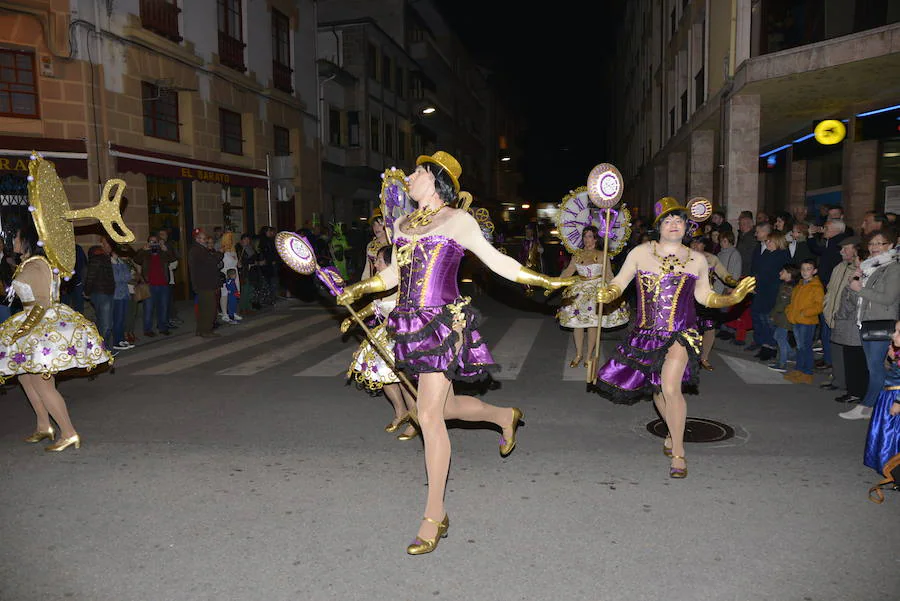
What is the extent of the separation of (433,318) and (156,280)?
31.6 ft

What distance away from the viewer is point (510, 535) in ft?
12.9

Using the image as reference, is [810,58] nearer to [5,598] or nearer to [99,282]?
[99,282]

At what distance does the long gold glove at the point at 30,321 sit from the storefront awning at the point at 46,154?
9281mm

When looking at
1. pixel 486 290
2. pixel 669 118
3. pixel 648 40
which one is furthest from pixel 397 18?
pixel 486 290

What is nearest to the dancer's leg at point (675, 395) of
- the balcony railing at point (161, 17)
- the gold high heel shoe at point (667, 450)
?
the gold high heel shoe at point (667, 450)

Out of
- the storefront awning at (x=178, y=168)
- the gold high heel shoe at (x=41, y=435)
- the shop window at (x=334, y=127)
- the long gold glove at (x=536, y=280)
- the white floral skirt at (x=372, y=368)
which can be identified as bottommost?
the gold high heel shoe at (x=41, y=435)

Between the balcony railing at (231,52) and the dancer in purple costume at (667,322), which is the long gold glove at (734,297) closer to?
the dancer in purple costume at (667,322)

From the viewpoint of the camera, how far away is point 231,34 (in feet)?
67.0

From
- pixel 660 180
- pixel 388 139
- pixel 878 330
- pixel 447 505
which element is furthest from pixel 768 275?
pixel 388 139

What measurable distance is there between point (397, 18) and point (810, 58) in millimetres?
30599

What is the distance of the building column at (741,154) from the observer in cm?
1425

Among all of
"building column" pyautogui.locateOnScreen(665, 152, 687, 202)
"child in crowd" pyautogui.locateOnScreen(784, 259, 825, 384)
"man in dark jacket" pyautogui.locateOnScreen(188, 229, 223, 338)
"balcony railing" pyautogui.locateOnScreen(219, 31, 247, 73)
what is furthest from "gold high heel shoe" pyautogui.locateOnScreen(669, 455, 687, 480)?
"building column" pyautogui.locateOnScreen(665, 152, 687, 202)

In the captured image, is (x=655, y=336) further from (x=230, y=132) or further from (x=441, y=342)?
(x=230, y=132)

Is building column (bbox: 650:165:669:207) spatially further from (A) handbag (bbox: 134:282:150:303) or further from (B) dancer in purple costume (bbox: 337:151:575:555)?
(B) dancer in purple costume (bbox: 337:151:575:555)
